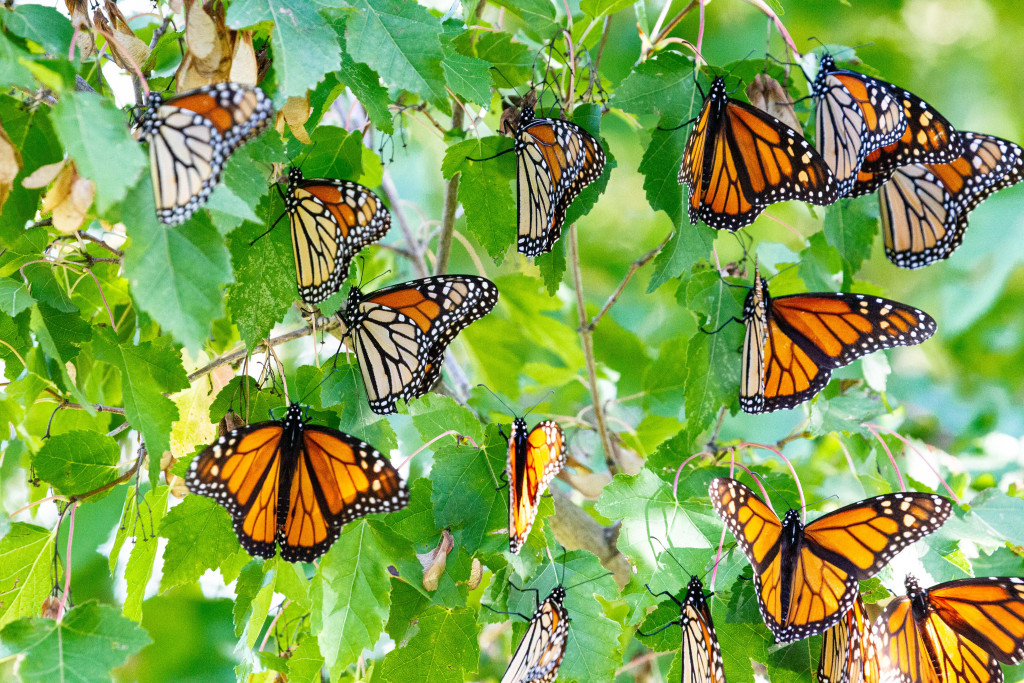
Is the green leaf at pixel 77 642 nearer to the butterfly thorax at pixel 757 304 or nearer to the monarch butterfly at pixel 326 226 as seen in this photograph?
the monarch butterfly at pixel 326 226

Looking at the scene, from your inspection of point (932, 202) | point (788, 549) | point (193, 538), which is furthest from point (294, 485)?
point (932, 202)

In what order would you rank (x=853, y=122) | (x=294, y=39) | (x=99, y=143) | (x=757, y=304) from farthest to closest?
(x=757, y=304) < (x=853, y=122) < (x=294, y=39) < (x=99, y=143)

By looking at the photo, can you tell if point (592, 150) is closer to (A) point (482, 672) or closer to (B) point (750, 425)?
(B) point (750, 425)

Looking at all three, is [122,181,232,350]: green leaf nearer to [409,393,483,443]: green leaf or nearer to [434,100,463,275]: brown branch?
[409,393,483,443]: green leaf

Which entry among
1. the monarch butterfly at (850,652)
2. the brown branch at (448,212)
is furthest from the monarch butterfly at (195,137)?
the monarch butterfly at (850,652)

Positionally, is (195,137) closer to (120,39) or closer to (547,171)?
(120,39)

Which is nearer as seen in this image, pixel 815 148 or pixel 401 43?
pixel 401 43

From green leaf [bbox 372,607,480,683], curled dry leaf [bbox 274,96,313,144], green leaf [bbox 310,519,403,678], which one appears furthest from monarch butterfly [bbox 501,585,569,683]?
curled dry leaf [bbox 274,96,313,144]
